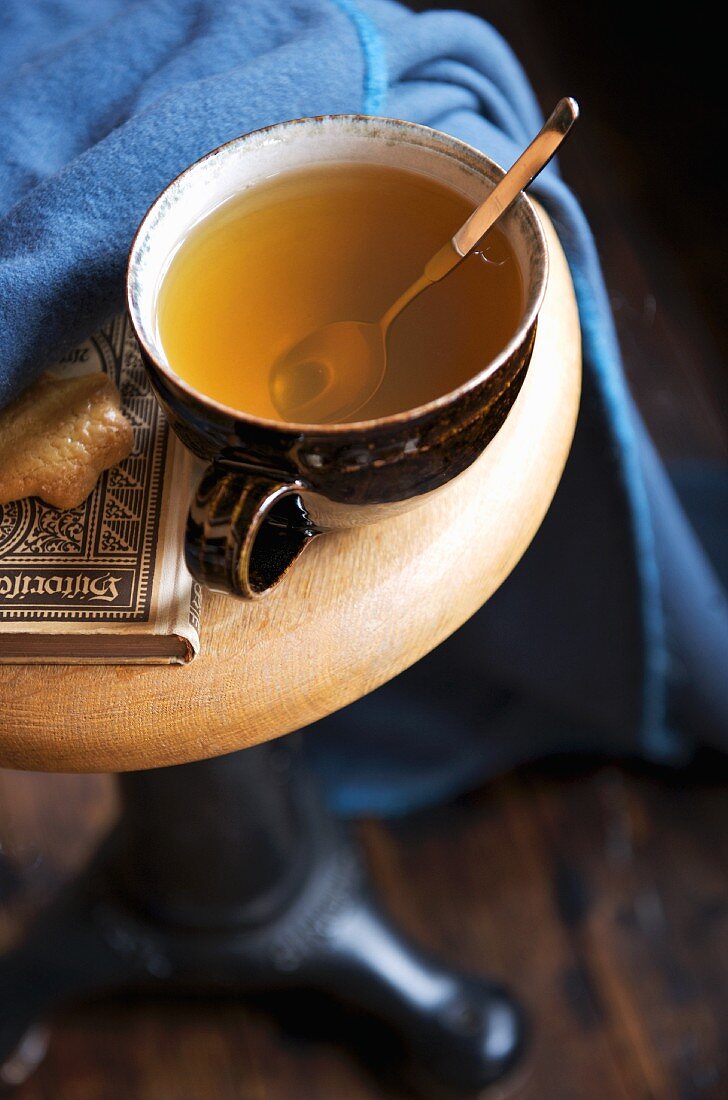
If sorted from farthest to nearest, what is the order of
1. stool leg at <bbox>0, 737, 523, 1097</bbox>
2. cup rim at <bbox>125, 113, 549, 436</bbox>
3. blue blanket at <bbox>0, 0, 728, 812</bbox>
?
1. stool leg at <bbox>0, 737, 523, 1097</bbox>
2. blue blanket at <bbox>0, 0, 728, 812</bbox>
3. cup rim at <bbox>125, 113, 549, 436</bbox>

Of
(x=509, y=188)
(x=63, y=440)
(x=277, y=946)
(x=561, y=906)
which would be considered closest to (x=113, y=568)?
(x=63, y=440)

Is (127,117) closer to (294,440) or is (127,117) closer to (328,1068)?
(294,440)

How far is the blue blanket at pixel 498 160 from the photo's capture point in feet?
1.49

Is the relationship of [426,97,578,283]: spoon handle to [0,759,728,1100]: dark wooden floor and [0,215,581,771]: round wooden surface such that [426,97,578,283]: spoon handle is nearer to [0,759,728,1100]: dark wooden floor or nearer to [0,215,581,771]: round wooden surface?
[0,215,581,771]: round wooden surface

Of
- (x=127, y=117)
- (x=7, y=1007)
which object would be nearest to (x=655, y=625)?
(x=127, y=117)

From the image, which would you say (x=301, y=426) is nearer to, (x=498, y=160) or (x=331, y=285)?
(x=331, y=285)

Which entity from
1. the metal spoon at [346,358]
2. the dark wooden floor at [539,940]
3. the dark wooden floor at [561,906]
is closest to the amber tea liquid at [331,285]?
the metal spoon at [346,358]

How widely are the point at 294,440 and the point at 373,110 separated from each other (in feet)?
0.74

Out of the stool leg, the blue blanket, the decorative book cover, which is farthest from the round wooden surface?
the stool leg

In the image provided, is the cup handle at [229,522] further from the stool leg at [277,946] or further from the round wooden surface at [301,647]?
the stool leg at [277,946]

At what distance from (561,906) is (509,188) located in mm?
646

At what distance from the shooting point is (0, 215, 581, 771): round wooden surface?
16.7 inches

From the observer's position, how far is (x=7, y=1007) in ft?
2.74

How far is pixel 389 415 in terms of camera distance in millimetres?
398
